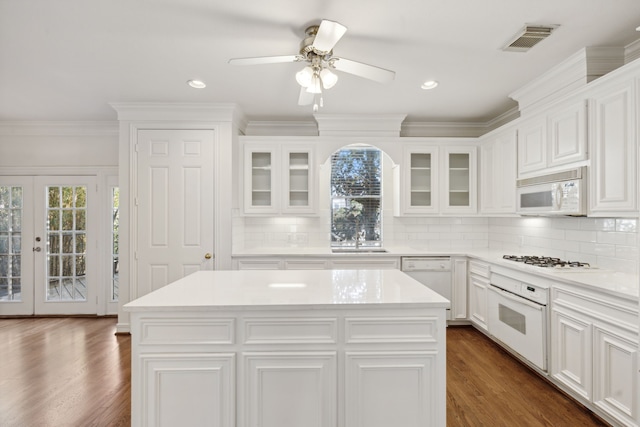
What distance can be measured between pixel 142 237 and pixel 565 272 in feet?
13.3

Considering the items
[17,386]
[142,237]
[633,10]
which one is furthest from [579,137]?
[17,386]

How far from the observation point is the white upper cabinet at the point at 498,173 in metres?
3.59

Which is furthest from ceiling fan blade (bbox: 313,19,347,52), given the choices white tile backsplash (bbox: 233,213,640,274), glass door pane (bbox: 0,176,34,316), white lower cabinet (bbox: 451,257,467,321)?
glass door pane (bbox: 0,176,34,316)

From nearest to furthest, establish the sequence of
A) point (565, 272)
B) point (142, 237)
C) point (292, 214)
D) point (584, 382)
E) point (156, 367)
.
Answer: point (156, 367)
point (584, 382)
point (565, 272)
point (142, 237)
point (292, 214)

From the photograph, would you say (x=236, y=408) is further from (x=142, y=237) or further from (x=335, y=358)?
(x=142, y=237)

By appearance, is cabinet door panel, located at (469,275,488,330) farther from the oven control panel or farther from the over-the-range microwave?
the over-the-range microwave

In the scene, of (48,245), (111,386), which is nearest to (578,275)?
(111,386)

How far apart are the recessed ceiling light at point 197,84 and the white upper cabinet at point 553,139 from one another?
3.12m

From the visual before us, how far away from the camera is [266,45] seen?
251 cm

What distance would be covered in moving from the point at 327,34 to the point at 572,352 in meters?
2.64

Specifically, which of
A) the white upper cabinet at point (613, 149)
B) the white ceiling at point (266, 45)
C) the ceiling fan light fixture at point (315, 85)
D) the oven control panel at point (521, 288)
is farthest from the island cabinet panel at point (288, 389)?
the white upper cabinet at point (613, 149)

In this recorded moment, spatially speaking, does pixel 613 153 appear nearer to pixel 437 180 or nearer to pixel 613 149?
pixel 613 149

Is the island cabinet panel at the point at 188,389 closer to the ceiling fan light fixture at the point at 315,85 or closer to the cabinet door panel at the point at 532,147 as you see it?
the ceiling fan light fixture at the point at 315,85

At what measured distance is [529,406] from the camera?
7.91ft
